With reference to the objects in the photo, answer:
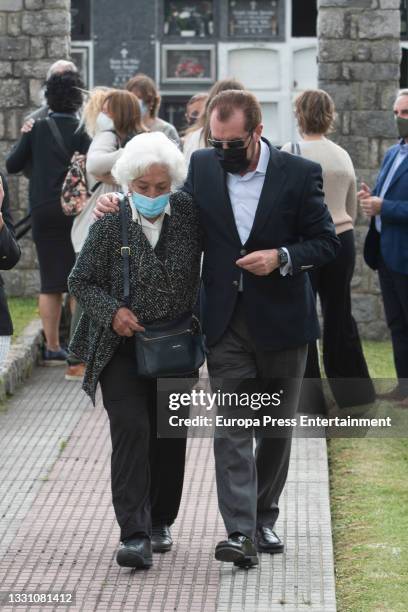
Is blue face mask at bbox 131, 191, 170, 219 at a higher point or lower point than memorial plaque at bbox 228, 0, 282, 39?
lower

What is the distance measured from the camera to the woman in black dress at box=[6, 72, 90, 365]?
10.1 meters

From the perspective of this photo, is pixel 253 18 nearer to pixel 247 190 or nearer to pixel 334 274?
pixel 334 274

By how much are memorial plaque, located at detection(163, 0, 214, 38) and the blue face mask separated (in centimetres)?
1822

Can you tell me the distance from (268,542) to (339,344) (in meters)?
2.93

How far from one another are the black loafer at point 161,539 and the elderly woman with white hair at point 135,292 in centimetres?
22

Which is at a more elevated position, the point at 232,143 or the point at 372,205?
the point at 232,143

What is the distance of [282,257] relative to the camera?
5.96 metres

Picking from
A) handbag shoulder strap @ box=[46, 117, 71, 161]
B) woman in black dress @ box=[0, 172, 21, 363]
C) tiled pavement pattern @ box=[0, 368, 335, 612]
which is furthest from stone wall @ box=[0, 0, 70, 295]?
woman in black dress @ box=[0, 172, 21, 363]

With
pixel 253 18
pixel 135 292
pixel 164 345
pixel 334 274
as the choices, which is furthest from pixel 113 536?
pixel 253 18

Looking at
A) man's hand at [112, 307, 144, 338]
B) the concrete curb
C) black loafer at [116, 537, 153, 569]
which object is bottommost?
the concrete curb

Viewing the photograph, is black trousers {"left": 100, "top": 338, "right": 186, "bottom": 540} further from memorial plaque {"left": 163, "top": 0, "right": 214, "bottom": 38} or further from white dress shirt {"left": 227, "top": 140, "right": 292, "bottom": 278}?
memorial plaque {"left": 163, "top": 0, "right": 214, "bottom": 38}

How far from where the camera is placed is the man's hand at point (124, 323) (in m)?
5.91

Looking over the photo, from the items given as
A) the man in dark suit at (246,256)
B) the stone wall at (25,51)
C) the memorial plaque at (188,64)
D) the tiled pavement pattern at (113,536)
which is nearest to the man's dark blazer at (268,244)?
the man in dark suit at (246,256)

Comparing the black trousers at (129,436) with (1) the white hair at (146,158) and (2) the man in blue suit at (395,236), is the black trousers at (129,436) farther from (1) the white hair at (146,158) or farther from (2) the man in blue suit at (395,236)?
(2) the man in blue suit at (395,236)
